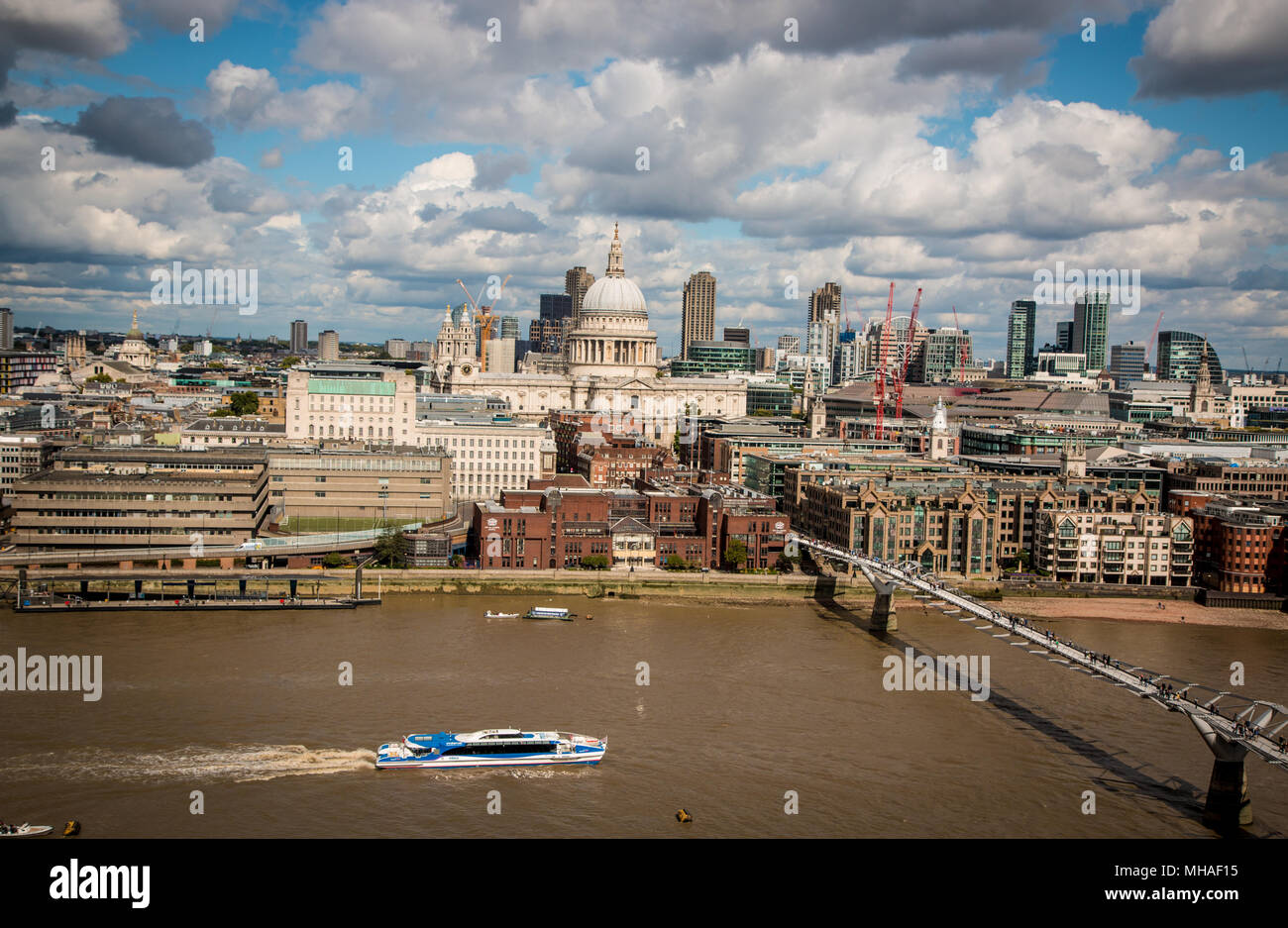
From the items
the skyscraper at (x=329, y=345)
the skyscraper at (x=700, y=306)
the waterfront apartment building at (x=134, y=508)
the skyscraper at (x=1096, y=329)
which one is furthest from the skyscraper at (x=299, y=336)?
the waterfront apartment building at (x=134, y=508)

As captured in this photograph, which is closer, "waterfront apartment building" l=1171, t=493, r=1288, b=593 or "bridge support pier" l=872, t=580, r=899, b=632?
"bridge support pier" l=872, t=580, r=899, b=632

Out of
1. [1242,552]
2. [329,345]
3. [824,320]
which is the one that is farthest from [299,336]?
[1242,552]

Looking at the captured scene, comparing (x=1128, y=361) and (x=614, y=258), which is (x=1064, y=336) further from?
(x=614, y=258)

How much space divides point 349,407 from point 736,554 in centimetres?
2189

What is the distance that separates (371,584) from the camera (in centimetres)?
3052

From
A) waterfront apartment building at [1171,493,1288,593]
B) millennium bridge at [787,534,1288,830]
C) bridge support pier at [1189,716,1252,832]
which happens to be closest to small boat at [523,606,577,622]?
millennium bridge at [787,534,1288,830]

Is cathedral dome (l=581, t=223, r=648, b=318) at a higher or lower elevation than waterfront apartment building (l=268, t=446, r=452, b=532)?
higher

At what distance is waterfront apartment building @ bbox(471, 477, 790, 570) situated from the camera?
32688 millimetres

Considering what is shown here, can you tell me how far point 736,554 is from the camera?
33.4m

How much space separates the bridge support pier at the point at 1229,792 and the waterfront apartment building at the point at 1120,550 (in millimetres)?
18385

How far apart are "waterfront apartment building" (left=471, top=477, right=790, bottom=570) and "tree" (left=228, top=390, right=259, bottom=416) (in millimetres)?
36007

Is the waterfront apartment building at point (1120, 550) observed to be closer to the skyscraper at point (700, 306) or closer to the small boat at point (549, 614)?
the small boat at point (549, 614)

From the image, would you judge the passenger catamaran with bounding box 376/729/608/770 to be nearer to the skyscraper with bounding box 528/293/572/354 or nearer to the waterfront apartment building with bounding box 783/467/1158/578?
the waterfront apartment building with bounding box 783/467/1158/578
